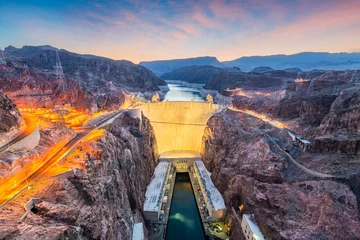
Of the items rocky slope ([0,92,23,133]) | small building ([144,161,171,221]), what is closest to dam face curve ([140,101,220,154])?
small building ([144,161,171,221])

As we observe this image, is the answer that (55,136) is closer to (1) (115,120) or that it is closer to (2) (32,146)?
(2) (32,146)

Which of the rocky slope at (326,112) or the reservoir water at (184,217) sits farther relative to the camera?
the reservoir water at (184,217)

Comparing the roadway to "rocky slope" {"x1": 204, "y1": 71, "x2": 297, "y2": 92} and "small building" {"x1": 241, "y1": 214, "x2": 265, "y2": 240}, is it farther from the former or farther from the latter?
"rocky slope" {"x1": 204, "y1": 71, "x2": 297, "y2": 92}

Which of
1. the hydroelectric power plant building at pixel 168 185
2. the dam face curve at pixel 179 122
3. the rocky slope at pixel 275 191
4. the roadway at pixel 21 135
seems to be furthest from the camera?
the dam face curve at pixel 179 122

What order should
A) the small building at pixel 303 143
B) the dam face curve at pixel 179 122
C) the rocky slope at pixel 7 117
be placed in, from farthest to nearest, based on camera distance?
the dam face curve at pixel 179 122, the small building at pixel 303 143, the rocky slope at pixel 7 117

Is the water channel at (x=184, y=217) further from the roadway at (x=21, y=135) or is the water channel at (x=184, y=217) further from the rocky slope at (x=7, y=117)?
the rocky slope at (x=7, y=117)

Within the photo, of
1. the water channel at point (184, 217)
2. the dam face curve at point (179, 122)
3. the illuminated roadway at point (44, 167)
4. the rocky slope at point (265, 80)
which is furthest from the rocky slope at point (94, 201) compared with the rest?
the rocky slope at point (265, 80)

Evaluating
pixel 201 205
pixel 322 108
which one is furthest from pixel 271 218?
pixel 322 108

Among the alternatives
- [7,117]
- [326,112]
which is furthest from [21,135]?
[326,112]
